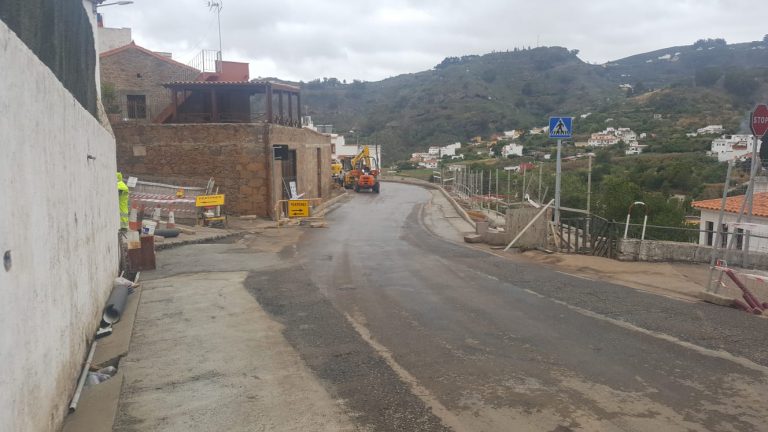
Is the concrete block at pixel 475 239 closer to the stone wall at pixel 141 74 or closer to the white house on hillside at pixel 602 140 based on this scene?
the stone wall at pixel 141 74

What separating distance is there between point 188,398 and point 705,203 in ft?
107

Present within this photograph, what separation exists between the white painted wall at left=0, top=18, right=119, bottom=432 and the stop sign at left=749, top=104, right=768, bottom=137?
10025 millimetres

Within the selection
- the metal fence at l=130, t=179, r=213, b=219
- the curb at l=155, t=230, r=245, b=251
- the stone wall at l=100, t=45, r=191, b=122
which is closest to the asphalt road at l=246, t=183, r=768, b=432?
the curb at l=155, t=230, r=245, b=251

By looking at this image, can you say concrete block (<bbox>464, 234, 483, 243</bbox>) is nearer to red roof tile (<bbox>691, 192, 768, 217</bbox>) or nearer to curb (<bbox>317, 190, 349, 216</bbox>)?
curb (<bbox>317, 190, 349, 216</bbox>)

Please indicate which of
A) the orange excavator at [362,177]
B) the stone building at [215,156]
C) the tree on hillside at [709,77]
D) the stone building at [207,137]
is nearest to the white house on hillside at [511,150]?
the tree on hillside at [709,77]

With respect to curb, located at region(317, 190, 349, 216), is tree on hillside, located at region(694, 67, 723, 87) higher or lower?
higher

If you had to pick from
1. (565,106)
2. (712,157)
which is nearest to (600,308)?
(712,157)

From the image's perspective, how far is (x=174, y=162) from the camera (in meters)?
26.0

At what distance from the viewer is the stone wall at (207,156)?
84.3 feet

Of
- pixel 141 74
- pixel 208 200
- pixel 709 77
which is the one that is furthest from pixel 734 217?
pixel 709 77

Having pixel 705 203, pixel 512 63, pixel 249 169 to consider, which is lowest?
pixel 705 203

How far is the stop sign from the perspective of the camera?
10156 millimetres

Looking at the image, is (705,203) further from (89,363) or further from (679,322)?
(89,363)

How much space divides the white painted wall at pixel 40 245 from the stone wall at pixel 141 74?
26.7 meters
